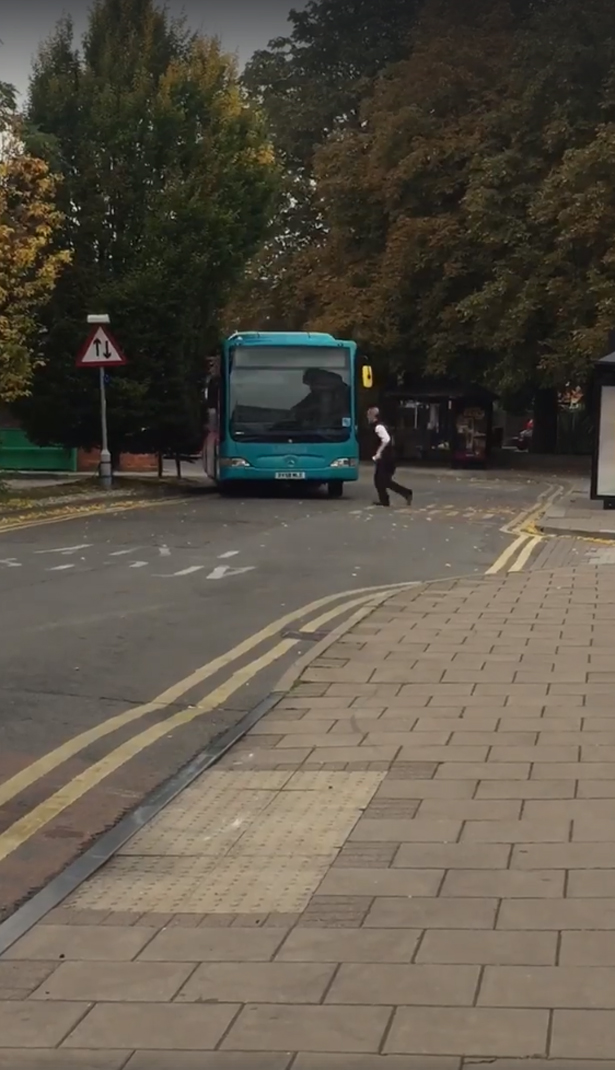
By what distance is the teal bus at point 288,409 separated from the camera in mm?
27562

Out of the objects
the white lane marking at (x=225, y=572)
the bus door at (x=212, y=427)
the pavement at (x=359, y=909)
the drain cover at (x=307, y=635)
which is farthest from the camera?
the bus door at (x=212, y=427)

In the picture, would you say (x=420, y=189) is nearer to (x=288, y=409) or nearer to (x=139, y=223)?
(x=139, y=223)

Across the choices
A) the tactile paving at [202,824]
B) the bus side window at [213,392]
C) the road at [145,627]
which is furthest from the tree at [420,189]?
the tactile paving at [202,824]

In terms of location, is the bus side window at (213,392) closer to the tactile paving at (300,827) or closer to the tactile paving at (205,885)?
the tactile paving at (300,827)

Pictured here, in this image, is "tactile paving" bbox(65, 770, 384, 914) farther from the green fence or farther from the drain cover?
the green fence

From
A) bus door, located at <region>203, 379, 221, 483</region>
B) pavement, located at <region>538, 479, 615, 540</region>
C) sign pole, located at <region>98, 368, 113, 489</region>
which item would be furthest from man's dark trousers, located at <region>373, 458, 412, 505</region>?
sign pole, located at <region>98, 368, 113, 489</region>

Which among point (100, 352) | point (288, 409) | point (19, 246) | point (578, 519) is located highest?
point (19, 246)

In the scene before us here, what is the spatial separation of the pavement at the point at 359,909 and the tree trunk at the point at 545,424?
4160 centimetres

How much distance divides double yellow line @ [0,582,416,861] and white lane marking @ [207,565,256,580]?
2168mm

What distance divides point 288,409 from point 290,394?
295 millimetres

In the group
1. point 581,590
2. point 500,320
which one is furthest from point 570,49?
point 581,590

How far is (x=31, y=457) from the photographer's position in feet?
134

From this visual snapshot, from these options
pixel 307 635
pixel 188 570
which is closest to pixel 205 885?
pixel 307 635

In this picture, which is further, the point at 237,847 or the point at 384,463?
the point at 384,463
